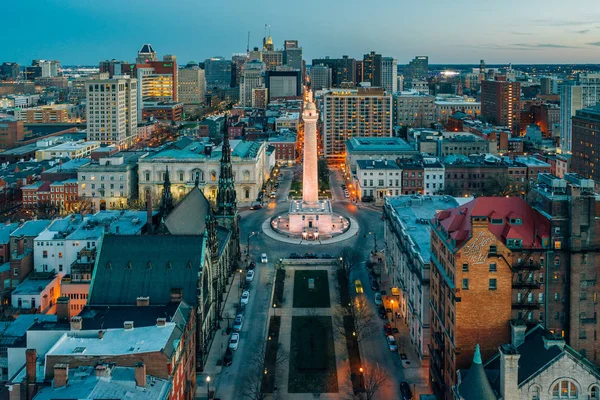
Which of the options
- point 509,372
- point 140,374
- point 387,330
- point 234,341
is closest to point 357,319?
point 387,330

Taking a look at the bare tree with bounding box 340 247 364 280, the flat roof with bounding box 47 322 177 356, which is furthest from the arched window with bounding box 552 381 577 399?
the bare tree with bounding box 340 247 364 280

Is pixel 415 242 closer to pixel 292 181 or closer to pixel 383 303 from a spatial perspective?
pixel 383 303

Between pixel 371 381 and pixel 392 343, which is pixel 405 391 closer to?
pixel 371 381

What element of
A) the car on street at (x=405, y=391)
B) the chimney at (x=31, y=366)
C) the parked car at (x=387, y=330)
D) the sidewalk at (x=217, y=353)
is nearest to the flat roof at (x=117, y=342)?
the chimney at (x=31, y=366)

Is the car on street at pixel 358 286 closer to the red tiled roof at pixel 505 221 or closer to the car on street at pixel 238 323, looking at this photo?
the car on street at pixel 238 323

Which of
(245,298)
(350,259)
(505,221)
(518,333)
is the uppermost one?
(505,221)

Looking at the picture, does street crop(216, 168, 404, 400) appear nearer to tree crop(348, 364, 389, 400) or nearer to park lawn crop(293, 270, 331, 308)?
tree crop(348, 364, 389, 400)

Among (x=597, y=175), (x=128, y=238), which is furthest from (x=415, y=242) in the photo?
(x=597, y=175)
